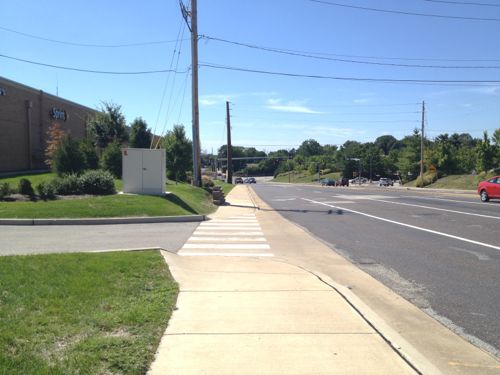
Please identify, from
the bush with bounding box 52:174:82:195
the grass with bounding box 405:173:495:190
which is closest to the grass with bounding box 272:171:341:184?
the grass with bounding box 405:173:495:190

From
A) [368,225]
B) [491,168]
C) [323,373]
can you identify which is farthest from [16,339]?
[491,168]

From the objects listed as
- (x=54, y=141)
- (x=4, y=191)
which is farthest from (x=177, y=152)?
(x=4, y=191)

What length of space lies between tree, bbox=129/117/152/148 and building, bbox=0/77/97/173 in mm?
4738

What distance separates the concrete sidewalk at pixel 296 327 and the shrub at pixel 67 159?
16.6 meters

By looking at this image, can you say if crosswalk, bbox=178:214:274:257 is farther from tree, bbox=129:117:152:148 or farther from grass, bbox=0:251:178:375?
tree, bbox=129:117:152:148

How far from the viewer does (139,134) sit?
39.8 m

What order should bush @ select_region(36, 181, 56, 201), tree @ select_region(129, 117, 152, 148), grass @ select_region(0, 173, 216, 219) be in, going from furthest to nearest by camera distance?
tree @ select_region(129, 117, 152, 148) → bush @ select_region(36, 181, 56, 201) → grass @ select_region(0, 173, 216, 219)

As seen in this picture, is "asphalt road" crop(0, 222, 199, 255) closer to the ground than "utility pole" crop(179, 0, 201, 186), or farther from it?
closer to the ground

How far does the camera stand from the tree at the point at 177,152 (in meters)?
42.3

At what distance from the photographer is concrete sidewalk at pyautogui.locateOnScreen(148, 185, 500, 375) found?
4.17m

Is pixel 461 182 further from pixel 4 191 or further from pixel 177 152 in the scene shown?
pixel 4 191

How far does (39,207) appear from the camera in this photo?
1636 centimetres

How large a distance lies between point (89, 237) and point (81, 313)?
7.39 meters

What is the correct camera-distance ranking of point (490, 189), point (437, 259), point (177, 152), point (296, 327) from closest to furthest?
point (296, 327) < point (437, 259) < point (490, 189) < point (177, 152)
